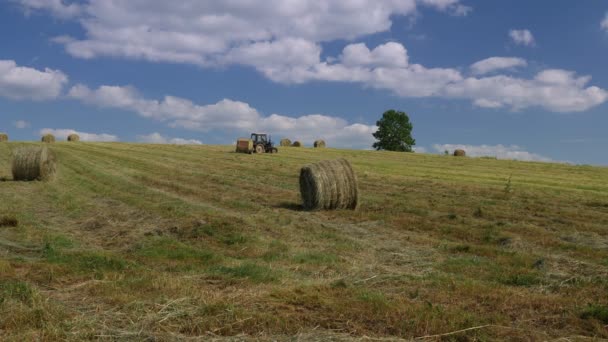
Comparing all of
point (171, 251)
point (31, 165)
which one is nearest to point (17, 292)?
point (171, 251)

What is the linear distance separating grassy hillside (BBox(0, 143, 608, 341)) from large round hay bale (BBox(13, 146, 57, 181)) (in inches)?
138

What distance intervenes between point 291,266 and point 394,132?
2758 inches

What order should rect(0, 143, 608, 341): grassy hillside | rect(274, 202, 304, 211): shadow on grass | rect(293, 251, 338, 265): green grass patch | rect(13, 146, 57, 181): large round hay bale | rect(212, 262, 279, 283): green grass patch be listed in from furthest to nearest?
rect(13, 146, 57, 181): large round hay bale
rect(274, 202, 304, 211): shadow on grass
rect(293, 251, 338, 265): green grass patch
rect(212, 262, 279, 283): green grass patch
rect(0, 143, 608, 341): grassy hillside

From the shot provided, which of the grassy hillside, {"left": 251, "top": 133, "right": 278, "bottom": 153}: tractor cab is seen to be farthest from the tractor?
the grassy hillside

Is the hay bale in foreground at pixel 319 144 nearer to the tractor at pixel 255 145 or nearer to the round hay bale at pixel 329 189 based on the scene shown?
the tractor at pixel 255 145

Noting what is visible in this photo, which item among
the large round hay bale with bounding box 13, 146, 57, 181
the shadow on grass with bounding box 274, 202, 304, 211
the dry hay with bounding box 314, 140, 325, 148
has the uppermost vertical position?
the dry hay with bounding box 314, 140, 325, 148

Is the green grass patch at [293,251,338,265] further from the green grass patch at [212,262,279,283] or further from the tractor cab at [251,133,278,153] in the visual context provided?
the tractor cab at [251,133,278,153]

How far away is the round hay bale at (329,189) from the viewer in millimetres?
16141

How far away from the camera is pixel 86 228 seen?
1261cm

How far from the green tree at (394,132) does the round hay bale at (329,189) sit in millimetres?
61301

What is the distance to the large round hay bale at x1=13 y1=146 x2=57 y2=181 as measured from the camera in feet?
71.1

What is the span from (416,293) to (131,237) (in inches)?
252

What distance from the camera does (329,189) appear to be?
16156 millimetres

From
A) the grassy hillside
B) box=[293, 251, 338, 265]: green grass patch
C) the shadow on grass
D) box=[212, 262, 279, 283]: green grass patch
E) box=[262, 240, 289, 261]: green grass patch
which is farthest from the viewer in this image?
the shadow on grass
